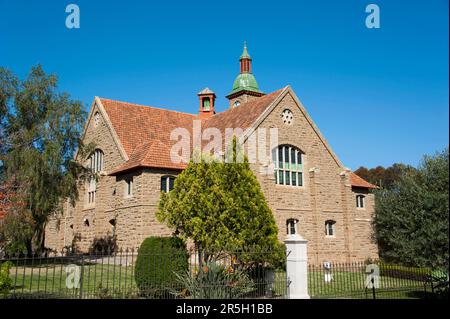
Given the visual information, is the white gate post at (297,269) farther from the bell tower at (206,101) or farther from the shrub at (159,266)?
the bell tower at (206,101)

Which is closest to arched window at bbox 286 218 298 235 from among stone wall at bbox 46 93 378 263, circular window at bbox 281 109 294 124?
stone wall at bbox 46 93 378 263

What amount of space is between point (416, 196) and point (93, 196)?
22.0m

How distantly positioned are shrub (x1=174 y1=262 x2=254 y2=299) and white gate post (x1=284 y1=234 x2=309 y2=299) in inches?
54.5

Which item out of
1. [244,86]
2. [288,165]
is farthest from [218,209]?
[244,86]

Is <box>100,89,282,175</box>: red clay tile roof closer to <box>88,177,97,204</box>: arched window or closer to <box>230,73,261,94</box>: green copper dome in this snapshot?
<box>88,177,97,204</box>: arched window

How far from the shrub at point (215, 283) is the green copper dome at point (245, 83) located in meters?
36.2

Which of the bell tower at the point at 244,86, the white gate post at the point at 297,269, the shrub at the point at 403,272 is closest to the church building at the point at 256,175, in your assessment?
the shrub at the point at 403,272

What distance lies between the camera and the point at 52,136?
2570 cm

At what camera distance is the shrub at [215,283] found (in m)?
14.3

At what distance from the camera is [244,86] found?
49531 mm

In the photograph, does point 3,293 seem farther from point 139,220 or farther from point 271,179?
point 271,179

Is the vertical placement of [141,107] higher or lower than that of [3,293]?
higher
